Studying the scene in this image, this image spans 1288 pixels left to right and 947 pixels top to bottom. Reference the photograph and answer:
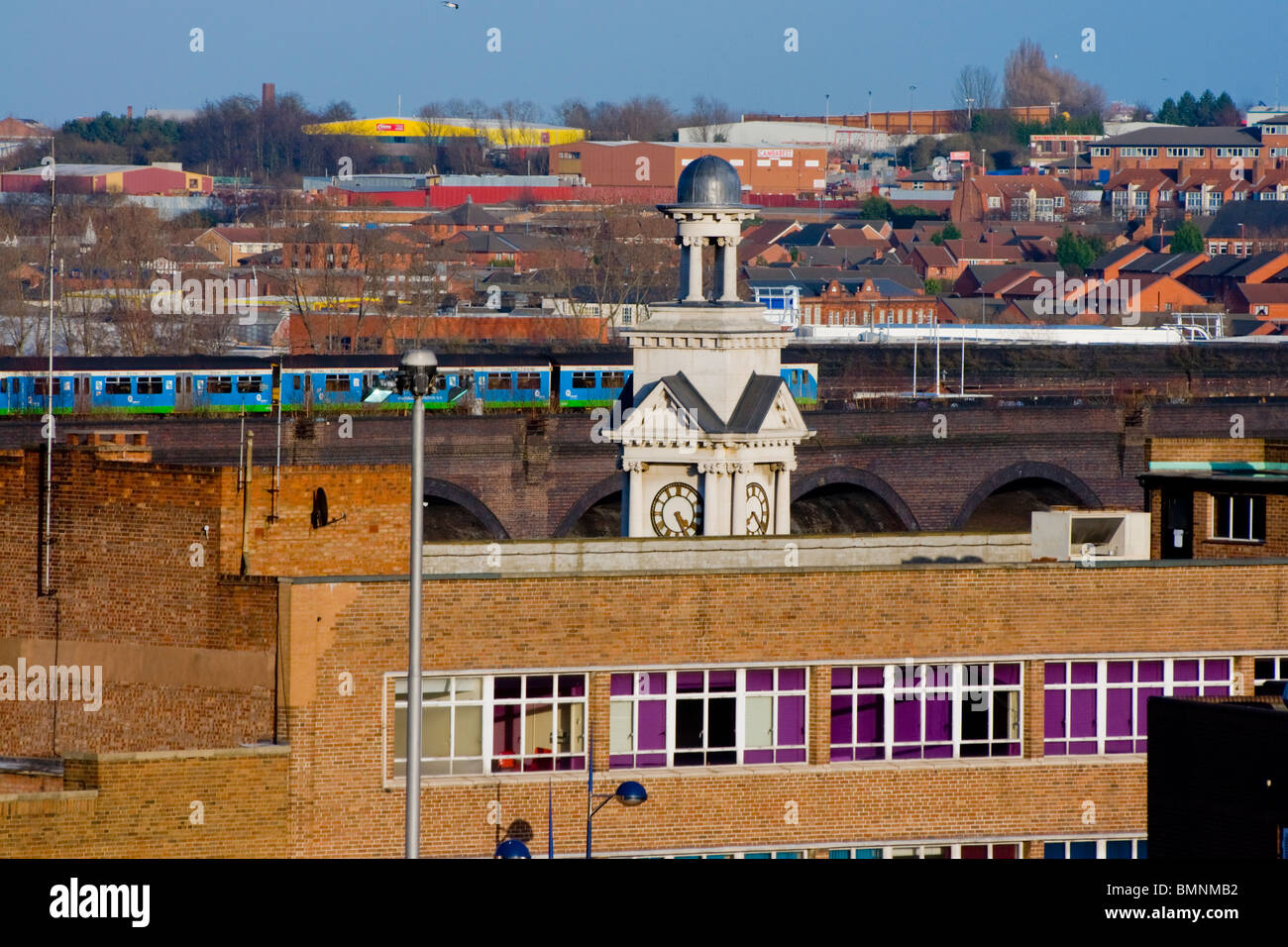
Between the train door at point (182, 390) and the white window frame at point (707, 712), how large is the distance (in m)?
46.3

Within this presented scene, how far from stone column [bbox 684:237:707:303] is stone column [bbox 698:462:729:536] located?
1.84m

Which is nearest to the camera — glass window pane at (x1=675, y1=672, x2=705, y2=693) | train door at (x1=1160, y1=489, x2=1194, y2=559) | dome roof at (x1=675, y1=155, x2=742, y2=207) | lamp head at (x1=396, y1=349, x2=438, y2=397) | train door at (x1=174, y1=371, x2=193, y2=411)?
lamp head at (x1=396, y1=349, x2=438, y2=397)

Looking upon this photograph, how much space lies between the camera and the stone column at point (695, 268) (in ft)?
83.5

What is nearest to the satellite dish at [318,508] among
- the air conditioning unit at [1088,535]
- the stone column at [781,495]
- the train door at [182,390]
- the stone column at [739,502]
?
the stone column at [739,502]

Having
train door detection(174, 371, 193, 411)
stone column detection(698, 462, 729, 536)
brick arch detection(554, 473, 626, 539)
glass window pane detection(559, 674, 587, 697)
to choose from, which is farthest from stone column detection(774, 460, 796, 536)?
train door detection(174, 371, 193, 411)

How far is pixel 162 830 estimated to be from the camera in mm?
18844

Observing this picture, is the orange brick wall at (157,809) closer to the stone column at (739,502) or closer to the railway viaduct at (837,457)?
A: the stone column at (739,502)

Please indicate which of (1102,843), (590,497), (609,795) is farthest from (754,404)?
(590,497)
